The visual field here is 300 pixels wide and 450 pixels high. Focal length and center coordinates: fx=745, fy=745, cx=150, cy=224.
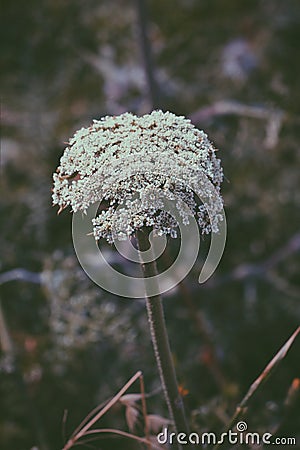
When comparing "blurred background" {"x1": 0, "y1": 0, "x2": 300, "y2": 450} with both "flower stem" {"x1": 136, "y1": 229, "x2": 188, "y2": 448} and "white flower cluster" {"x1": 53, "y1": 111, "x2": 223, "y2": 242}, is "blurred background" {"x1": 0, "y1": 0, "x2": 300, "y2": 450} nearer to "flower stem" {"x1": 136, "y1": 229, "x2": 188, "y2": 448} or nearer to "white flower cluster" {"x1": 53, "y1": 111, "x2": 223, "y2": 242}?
"flower stem" {"x1": 136, "y1": 229, "x2": 188, "y2": 448}

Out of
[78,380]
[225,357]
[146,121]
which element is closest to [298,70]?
[225,357]

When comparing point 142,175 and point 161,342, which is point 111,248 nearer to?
point 161,342

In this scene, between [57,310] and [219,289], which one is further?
[219,289]

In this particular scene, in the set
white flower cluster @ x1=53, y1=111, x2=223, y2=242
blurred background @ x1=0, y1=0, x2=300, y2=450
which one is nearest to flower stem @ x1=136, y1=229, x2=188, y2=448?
white flower cluster @ x1=53, y1=111, x2=223, y2=242

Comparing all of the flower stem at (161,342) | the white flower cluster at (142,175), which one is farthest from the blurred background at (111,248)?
the white flower cluster at (142,175)

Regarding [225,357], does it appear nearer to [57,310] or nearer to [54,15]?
[57,310]

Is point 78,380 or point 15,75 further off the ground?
point 15,75
